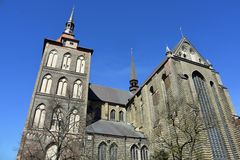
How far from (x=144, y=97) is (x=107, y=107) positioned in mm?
6654

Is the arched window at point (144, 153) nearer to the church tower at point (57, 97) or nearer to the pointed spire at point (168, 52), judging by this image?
the church tower at point (57, 97)

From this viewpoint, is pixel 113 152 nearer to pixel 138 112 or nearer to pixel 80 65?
pixel 138 112

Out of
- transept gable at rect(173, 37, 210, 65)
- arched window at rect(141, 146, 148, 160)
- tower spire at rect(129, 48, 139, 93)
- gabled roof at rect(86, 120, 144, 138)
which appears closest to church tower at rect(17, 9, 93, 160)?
gabled roof at rect(86, 120, 144, 138)

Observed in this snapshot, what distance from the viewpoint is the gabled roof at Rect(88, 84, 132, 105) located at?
3214cm

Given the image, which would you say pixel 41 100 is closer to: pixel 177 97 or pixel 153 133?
pixel 153 133

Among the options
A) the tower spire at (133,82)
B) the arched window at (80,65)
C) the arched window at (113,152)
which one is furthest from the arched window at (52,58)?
the tower spire at (133,82)

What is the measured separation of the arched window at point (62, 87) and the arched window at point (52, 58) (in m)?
2.65

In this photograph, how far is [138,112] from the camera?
2845 cm

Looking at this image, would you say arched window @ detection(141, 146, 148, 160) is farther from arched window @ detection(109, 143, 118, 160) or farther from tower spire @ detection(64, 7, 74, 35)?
tower spire @ detection(64, 7, 74, 35)

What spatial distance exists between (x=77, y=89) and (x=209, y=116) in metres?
16.1

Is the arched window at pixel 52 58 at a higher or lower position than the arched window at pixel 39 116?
Result: higher

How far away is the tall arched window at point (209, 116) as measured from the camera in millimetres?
19344

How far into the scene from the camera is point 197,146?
1823 cm

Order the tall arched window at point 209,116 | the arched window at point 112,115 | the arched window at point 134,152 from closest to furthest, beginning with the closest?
1. the tall arched window at point 209,116
2. the arched window at point 134,152
3. the arched window at point 112,115
